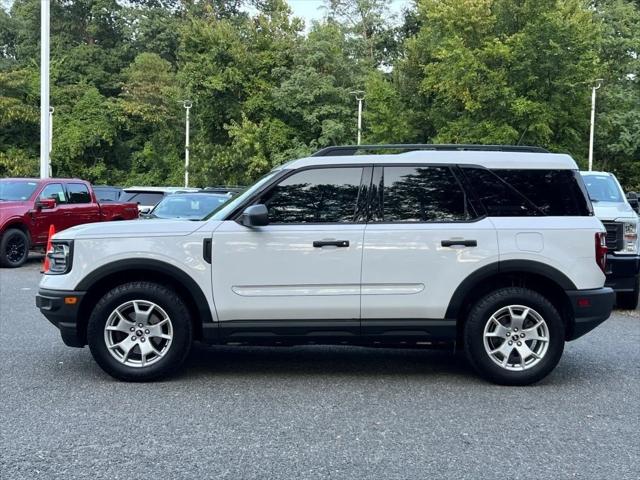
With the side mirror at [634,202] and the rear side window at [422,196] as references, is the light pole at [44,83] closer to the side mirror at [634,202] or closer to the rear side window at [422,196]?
the side mirror at [634,202]

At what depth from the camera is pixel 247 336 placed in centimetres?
583

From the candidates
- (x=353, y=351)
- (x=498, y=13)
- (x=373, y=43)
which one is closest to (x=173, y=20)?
(x=373, y=43)

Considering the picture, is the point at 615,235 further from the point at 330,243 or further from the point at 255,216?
the point at 255,216

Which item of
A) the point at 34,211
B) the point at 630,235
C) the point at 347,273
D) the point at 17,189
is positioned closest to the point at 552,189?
the point at 347,273

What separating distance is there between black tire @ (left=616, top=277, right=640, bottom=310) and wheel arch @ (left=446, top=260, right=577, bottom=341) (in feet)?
15.1

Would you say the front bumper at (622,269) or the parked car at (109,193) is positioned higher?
the parked car at (109,193)

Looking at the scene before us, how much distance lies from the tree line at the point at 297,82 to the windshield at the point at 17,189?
1921 cm

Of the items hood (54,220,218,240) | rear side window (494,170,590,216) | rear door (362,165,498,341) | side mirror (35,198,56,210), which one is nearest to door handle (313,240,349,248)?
rear door (362,165,498,341)

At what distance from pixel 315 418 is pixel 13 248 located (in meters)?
11.9

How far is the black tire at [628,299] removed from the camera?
33.3ft

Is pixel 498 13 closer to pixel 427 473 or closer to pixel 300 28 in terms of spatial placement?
pixel 300 28

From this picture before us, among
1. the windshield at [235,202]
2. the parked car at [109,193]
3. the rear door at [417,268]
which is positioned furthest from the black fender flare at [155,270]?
the parked car at [109,193]

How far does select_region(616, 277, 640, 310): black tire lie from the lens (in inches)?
400

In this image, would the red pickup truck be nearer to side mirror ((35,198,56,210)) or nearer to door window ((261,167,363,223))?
side mirror ((35,198,56,210))
